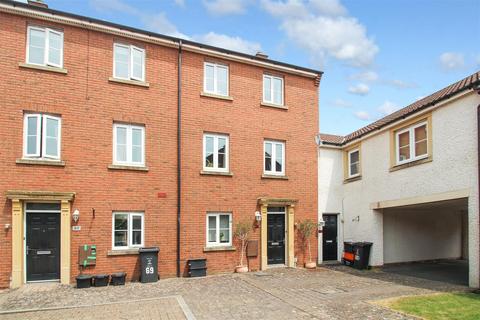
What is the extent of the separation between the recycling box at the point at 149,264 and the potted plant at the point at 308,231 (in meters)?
5.94

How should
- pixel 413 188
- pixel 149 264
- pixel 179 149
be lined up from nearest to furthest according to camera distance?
pixel 149 264 < pixel 413 188 < pixel 179 149

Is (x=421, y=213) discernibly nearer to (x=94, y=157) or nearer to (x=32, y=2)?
(x=94, y=157)

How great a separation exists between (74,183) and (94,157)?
1018mm

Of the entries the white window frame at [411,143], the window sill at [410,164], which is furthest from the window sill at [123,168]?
the white window frame at [411,143]

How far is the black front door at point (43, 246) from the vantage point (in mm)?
11836

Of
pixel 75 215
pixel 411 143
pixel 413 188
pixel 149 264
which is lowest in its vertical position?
pixel 149 264

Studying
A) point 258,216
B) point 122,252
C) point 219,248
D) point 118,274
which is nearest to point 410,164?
point 258,216

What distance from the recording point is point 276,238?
50.7 ft

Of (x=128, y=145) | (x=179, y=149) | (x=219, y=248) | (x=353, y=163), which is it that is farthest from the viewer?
(x=353, y=163)

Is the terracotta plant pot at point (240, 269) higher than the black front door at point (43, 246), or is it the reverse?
the black front door at point (43, 246)

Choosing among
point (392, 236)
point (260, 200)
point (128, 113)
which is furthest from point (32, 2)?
point (392, 236)

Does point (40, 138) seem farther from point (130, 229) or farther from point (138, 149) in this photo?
point (130, 229)

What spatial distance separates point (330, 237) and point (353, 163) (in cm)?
350

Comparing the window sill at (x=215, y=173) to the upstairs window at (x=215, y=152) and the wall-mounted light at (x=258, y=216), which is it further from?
the wall-mounted light at (x=258, y=216)
